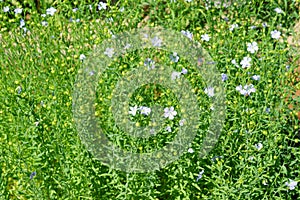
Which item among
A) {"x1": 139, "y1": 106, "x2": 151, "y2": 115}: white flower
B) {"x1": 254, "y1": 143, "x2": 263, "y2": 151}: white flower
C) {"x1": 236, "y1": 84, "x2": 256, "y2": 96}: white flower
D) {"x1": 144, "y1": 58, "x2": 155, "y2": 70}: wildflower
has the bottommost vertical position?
{"x1": 254, "y1": 143, "x2": 263, "y2": 151}: white flower

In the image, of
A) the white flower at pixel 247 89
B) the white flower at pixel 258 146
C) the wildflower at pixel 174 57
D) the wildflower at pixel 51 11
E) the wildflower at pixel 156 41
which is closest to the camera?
the white flower at pixel 258 146

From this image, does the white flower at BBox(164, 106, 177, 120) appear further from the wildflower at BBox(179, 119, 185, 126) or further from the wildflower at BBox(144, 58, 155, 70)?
the wildflower at BBox(144, 58, 155, 70)

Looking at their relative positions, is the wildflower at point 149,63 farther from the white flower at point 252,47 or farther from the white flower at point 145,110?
the white flower at point 252,47

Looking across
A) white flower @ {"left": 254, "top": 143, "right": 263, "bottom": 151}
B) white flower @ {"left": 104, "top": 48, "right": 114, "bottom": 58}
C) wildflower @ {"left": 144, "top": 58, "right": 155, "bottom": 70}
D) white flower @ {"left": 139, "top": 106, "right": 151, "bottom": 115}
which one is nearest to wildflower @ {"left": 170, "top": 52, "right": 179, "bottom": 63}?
wildflower @ {"left": 144, "top": 58, "right": 155, "bottom": 70}

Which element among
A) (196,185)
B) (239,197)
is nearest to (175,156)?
(196,185)

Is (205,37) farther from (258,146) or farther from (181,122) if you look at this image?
(258,146)

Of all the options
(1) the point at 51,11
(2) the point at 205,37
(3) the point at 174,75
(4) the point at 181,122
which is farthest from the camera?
(1) the point at 51,11

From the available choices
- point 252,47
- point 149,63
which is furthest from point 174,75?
point 252,47

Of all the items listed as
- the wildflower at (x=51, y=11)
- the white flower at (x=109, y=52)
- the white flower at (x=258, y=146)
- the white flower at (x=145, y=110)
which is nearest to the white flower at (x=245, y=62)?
the white flower at (x=258, y=146)

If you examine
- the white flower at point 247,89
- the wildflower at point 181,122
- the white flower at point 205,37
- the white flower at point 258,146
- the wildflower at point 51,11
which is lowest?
the white flower at point 258,146

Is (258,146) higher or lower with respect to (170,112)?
lower

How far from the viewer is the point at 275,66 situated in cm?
331

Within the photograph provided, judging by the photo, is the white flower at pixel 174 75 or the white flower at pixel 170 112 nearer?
the white flower at pixel 170 112

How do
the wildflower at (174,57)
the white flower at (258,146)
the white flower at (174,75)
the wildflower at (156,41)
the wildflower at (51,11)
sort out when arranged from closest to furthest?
the white flower at (258,146), the white flower at (174,75), the wildflower at (174,57), the wildflower at (156,41), the wildflower at (51,11)
